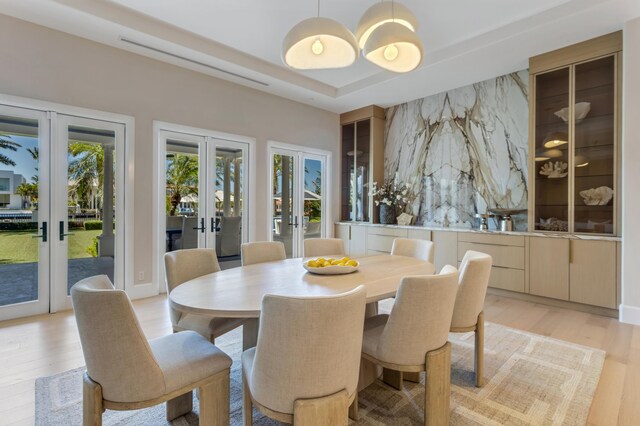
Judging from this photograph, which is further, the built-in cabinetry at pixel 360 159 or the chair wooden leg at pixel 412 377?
the built-in cabinetry at pixel 360 159

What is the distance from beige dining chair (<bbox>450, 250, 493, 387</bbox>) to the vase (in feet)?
Answer: 12.2

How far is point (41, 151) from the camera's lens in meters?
3.46

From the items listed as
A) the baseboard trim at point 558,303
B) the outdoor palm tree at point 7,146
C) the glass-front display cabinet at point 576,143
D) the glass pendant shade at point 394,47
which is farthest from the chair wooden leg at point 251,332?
the glass-front display cabinet at point 576,143

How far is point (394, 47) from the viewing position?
8.28ft

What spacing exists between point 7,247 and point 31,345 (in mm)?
1248

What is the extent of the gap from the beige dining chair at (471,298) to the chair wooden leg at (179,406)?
1626 mm

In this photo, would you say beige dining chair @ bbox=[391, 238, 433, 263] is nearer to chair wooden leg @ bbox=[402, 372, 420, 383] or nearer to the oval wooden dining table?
the oval wooden dining table

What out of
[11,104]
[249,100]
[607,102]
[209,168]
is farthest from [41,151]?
[607,102]

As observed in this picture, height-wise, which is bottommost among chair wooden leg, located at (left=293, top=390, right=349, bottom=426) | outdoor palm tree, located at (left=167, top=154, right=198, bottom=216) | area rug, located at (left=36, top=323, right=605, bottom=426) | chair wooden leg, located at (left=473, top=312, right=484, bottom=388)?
area rug, located at (left=36, top=323, right=605, bottom=426)

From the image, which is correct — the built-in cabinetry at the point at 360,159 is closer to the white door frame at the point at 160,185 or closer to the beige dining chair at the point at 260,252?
the white door frame at the point at 160,185

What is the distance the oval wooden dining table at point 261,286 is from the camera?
1502 mm

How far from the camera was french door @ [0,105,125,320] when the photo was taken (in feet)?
11.0

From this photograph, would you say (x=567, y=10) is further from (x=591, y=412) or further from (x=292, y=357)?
(x=292, y=357)

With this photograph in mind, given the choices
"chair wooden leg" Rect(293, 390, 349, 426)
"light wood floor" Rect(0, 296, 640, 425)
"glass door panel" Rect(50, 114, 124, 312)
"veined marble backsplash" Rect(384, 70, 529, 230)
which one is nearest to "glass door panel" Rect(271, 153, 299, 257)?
"veined marble backsplash" Rect(384, 70, 529, 230)
